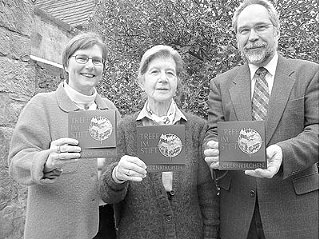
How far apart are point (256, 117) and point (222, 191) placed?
0.51 meters

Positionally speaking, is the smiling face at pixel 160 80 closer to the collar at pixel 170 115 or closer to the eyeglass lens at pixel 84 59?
the collar at pixel 170 115

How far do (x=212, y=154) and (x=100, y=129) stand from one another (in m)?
0.62

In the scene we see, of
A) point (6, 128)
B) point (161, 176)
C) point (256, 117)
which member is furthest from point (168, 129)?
point (6, 128)

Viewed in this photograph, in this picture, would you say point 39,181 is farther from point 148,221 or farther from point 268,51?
point 268,51

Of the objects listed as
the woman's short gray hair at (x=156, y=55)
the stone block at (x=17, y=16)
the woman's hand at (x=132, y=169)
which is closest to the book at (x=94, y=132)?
the woman's hand at (x=132, y=169)

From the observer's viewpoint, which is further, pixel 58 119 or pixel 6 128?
pixel 6 128

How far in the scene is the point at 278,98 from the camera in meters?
2.51

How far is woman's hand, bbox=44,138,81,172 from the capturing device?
2346 millimetres

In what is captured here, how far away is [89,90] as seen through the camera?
2.93 m

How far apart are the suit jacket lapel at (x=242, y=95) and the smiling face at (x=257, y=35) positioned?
0.12 meters

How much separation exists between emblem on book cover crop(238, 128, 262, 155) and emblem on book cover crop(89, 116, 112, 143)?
2.32ft

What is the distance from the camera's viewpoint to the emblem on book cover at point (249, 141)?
2264 millimetres

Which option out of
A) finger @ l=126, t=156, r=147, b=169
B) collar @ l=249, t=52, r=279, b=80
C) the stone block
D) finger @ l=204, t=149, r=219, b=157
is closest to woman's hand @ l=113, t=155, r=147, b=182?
finger @ l=126, t=156, r=147, b=169

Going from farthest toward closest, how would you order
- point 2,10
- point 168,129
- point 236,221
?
point 2,10
point 236,221
point 168,129
